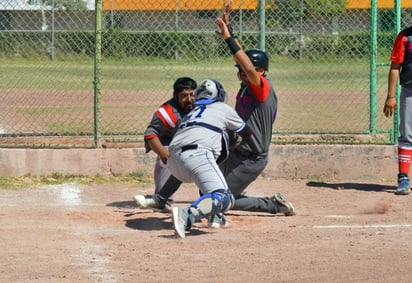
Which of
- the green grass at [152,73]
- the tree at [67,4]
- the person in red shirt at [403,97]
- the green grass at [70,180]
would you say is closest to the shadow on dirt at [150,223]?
the green grass at [70,180]

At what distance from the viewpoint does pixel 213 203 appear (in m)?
7.81

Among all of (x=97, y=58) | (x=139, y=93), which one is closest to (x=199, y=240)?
(x=97, y=58)

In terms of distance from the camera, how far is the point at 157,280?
6.44 meters


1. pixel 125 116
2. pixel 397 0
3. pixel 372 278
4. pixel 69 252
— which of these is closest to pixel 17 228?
pixel 69 252

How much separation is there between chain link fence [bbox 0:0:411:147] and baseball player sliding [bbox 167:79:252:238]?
3.33 metres

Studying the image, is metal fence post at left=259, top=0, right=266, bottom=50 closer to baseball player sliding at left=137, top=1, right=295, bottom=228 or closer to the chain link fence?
the chain link fence

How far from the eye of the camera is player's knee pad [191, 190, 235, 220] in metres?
7.79

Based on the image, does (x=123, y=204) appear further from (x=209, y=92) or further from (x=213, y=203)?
(x=213, y=203)

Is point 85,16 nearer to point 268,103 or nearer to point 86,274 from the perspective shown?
point 268,103

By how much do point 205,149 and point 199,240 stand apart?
31.8 inches

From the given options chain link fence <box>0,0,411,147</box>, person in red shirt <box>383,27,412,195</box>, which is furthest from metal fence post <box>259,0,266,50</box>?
person in red shirt <box>383,27,412,195</box>

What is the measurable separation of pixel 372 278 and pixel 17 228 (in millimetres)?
3406

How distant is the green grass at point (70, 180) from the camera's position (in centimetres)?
1073

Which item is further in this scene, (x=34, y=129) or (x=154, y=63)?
(x=154, y=63)
